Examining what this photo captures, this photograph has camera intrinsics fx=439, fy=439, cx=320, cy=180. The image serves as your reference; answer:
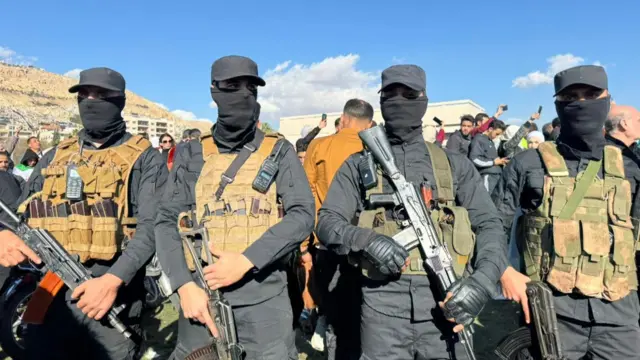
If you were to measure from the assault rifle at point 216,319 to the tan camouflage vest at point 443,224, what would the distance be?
28.1 inches

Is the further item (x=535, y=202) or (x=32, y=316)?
(x=535, y=202)

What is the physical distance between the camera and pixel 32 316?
2490 millimetres

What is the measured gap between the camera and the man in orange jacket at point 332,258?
362cm

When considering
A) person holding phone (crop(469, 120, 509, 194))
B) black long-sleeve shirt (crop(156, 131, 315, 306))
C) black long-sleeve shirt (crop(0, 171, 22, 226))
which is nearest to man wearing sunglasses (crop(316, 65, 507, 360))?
black long-sleeve shirt (crop(156, 131, 315, 306))

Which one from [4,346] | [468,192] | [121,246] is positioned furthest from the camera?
[4,346]

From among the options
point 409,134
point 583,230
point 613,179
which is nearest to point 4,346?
point 409,134

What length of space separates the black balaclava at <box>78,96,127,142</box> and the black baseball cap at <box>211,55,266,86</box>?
0.77 meters

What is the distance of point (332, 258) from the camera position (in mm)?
3748

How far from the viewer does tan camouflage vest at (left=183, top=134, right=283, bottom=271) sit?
227cm

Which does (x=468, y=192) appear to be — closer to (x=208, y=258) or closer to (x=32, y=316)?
Answer: (x=208, y=258)

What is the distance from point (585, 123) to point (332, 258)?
212cm

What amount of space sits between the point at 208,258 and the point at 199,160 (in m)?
0.56

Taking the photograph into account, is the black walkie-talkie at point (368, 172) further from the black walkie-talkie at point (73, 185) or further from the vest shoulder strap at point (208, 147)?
the black walkie-talkie at point (73, 185)

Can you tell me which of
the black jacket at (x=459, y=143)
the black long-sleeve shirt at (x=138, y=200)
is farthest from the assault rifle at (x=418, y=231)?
the black jacket at (x=459, y=143)
